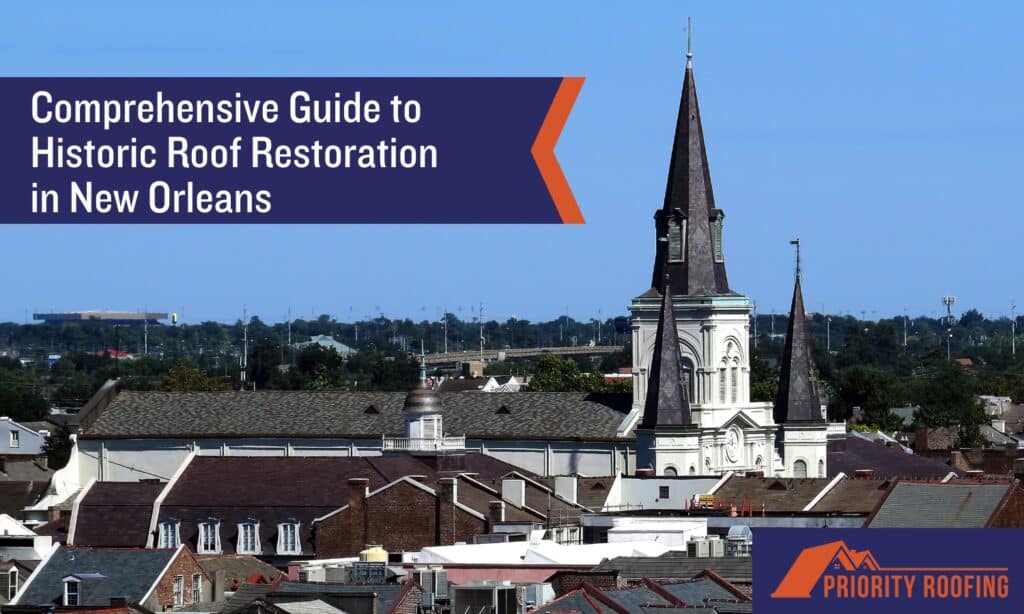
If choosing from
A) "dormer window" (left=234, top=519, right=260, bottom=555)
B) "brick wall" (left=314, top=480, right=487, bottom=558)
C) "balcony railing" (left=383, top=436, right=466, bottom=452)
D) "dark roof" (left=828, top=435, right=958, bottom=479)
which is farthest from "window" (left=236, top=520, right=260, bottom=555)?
"dark roof" (left=828, top=435, right=958, bottom=479)

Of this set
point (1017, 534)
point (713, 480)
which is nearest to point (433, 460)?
point (713, 480)

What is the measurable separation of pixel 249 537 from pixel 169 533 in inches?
101

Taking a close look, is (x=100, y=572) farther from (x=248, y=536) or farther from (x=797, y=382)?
(x=797, y=382)

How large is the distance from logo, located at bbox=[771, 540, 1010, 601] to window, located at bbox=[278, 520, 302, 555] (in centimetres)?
5565

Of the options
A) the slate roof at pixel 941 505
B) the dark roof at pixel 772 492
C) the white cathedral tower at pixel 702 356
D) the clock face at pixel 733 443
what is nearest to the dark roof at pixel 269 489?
the dark roof at pixel 772 492

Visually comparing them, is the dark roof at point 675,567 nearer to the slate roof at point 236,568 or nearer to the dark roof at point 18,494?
the slate roof at point 236,568

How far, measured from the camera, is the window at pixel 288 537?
10962 centimetres

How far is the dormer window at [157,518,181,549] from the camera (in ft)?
363

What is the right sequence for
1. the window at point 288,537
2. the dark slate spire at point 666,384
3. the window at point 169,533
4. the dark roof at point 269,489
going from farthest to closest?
the dark slate spire at point 666,384 → the dark roof at point 269,489 → the window at point 169,533 → the window at point 288,537

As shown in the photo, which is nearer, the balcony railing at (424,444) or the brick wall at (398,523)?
the brick wall at (398,523)

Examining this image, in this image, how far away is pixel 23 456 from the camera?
16325 centimetres

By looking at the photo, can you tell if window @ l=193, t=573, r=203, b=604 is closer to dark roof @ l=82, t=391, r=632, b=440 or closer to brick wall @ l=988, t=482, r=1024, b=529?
brick wall @ l=988, t=482, r=1024, b=529

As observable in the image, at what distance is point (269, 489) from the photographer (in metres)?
115

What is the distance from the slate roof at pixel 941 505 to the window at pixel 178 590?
14.9 meters
